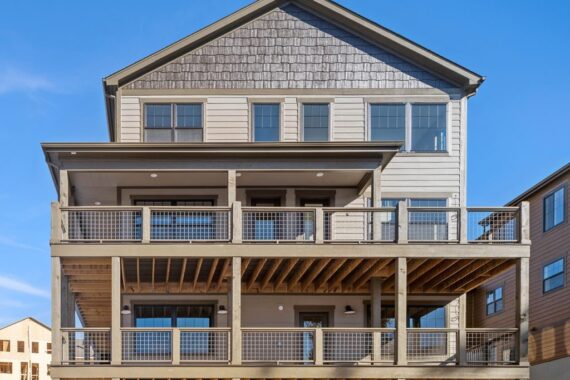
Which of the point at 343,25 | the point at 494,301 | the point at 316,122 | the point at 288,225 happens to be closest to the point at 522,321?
the point at 288,225

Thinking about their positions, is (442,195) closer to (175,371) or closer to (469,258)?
(469,258)

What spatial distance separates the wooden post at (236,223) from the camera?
16.8 m

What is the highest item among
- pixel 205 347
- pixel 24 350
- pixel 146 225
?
pixel 146 225

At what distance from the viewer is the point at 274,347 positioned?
18438 mm

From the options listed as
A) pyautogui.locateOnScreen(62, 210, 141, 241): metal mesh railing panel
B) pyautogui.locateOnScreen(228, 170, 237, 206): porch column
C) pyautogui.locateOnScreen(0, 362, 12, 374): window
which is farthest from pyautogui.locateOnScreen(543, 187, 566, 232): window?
pyautogui.locateOnScreen(0, 362, 12, 374): window

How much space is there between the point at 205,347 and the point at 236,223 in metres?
4.38

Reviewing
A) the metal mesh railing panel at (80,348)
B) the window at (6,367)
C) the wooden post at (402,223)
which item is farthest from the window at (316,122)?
the window at (6,367)

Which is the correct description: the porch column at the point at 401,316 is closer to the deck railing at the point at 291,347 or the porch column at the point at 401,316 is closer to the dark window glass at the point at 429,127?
the deck railing at the point at 291,347

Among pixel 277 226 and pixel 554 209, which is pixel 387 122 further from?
pixel 554 209

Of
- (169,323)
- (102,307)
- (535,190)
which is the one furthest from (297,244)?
(535,190)

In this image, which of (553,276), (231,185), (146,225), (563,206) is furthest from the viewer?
(553,276)

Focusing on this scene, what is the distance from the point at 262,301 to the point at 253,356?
8.21 feet

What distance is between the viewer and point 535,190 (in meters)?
26.1

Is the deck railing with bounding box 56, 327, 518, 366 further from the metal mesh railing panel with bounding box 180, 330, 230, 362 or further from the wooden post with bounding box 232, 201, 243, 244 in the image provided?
the wooden post with bounding box 232, 201, 243, 244
